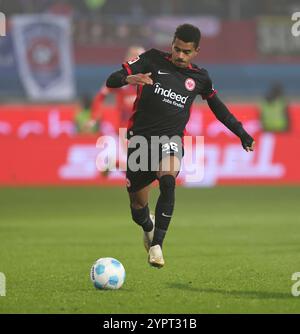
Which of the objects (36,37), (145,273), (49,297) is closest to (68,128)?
(36,37)

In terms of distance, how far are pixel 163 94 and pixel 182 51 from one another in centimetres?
47

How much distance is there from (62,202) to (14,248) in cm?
623

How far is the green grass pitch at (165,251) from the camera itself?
778 centimetres

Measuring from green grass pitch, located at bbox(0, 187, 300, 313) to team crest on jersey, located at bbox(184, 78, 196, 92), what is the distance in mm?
1854

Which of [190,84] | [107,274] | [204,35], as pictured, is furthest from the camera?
[204,35]

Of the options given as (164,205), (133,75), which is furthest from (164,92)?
(164,205)

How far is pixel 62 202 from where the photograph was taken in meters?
18.3

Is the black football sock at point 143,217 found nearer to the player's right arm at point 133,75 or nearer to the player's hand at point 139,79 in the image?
the player's right arm at point 133,75

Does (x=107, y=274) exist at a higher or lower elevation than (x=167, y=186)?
lower

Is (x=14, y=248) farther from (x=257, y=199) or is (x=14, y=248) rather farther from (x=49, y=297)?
(x=257, y=199)

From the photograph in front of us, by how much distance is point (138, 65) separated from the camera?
30.2 feet

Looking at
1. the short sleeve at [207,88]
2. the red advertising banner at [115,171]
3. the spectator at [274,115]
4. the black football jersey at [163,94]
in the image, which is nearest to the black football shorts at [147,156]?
the black football jersey at [163,94]

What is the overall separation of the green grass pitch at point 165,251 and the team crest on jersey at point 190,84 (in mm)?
1854

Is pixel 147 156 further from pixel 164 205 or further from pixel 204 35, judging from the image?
pixel 204 35
